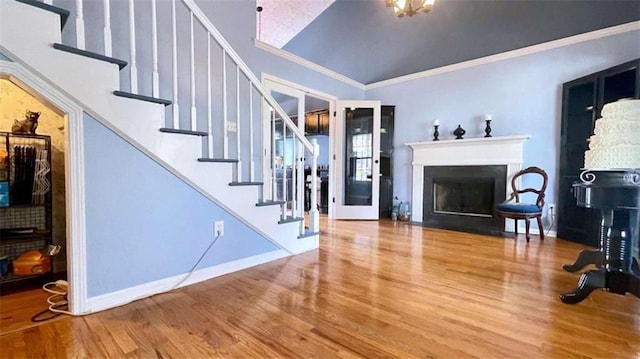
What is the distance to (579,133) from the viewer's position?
3395 millimetres

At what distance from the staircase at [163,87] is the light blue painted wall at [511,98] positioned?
2559 millimetres

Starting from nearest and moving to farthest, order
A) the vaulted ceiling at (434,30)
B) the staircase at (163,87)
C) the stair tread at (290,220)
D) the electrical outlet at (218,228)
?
the staircase at (163,87) < the electrical outlet at (218,228) < the stair tread at (290,220) < the vaulted ceiling at (434,30)

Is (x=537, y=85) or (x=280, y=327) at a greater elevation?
(x=537, y=85)

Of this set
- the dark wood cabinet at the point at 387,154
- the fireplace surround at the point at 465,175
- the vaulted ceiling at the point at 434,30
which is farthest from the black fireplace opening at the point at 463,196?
the vaulted ceiling at the point at 434,30

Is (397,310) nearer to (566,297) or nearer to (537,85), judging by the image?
(566,297)

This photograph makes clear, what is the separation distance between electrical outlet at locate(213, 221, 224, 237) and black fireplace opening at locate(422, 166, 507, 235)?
129 inches

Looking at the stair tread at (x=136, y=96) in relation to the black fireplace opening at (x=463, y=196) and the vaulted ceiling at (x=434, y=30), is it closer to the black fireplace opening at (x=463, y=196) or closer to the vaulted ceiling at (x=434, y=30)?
the black fireplace opening at (x=463, y=196)

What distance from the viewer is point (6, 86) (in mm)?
2084

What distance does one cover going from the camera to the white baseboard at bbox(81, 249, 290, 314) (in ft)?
5.29

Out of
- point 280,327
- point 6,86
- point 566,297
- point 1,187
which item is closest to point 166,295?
point 280,327

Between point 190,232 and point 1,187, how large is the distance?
125 centimetres

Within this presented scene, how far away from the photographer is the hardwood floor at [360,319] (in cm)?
127

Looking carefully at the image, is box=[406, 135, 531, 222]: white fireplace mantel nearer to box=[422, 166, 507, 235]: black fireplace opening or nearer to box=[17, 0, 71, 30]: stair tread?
box=[422, 166, 507, 235]: black fireplace opening

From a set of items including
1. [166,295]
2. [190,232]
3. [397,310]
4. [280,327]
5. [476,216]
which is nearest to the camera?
[280,327]
